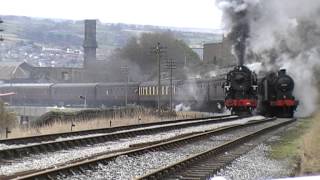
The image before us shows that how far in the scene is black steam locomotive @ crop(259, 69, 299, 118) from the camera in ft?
126

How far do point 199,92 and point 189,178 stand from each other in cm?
3925

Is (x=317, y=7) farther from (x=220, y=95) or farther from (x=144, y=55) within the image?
(x=144, y=55)

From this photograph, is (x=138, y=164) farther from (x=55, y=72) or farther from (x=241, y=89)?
(x=55, y=72)

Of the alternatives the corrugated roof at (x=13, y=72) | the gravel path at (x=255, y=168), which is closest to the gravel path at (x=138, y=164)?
the gravel path at (x=255, y=168)

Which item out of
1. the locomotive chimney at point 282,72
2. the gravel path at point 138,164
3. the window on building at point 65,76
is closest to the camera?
the gravel path at point 138,164

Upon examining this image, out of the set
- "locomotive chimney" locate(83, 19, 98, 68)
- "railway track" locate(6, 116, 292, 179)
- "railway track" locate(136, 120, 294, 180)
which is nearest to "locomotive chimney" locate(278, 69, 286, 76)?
"railway track" locate(6, 116, 292, 179)

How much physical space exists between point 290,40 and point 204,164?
103 feet

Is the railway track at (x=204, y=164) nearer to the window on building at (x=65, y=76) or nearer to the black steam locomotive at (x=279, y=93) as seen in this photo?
the black steam locomotive at (x=279, y=93)

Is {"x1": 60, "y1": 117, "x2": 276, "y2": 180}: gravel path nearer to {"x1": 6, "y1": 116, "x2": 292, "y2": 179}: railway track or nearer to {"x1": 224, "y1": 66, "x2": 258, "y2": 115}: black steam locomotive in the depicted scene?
{"x1": 6, "y1": 116, "x2": 292, "y2": 179}: railway track

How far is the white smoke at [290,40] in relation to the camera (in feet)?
134

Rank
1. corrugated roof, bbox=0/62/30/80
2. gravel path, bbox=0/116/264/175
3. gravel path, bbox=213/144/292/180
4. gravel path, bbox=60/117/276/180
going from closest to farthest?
gravel path, bbox=60/117/276/180
gravel path, bbox=213/144/292/180
gravel path, bbox=0/116/264/175
corrugated roof, bbox=0/62/30/80

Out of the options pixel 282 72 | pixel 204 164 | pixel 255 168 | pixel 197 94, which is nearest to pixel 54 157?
pixel 204 164

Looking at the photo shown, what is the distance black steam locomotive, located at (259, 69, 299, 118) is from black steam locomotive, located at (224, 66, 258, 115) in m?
1.43

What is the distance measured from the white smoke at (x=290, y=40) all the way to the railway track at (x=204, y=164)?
23.5 meters
